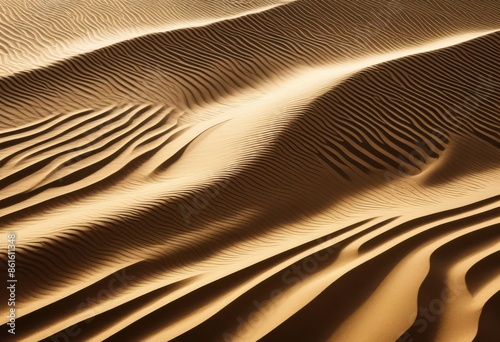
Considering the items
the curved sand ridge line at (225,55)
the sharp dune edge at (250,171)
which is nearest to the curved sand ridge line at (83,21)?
the sharp dune edge at (250,171)

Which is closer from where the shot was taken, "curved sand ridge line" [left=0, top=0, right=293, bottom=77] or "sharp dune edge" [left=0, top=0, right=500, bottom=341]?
"sharp dune edge" [left=0, top=0, right=500, bottom=341]

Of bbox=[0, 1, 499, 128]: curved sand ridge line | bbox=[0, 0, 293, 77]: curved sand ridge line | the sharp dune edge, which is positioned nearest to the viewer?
the sharp dune edge

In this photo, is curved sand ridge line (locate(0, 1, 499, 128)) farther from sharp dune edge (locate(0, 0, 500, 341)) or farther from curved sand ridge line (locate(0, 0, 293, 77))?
curved sand ridge line (locate(0, 0, 293, 77))

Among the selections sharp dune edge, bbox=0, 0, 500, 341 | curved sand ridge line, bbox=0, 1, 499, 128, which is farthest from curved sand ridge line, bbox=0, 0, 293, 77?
curved sand ridge line, bbox=0, 1, 499, 128

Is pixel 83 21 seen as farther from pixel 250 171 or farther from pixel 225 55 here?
pixel 250 171

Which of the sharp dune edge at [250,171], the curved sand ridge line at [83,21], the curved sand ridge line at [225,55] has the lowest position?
the sharp dune edge at [250,171]

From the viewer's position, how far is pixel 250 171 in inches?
251

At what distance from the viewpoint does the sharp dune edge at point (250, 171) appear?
364cm

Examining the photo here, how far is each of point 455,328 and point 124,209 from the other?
3.27 m

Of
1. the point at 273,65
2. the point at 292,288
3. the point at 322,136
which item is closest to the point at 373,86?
the point at 322,136

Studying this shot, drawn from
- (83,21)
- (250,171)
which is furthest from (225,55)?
(250,171)

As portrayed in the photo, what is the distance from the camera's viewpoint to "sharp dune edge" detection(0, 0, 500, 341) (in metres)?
3.64

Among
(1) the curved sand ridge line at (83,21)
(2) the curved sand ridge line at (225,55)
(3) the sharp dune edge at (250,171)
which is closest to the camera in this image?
(3) the sharp dune edge at (250,171)

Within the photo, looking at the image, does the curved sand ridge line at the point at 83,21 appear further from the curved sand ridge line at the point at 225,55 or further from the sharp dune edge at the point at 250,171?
the curved sand ridge line at the point at 225,55
